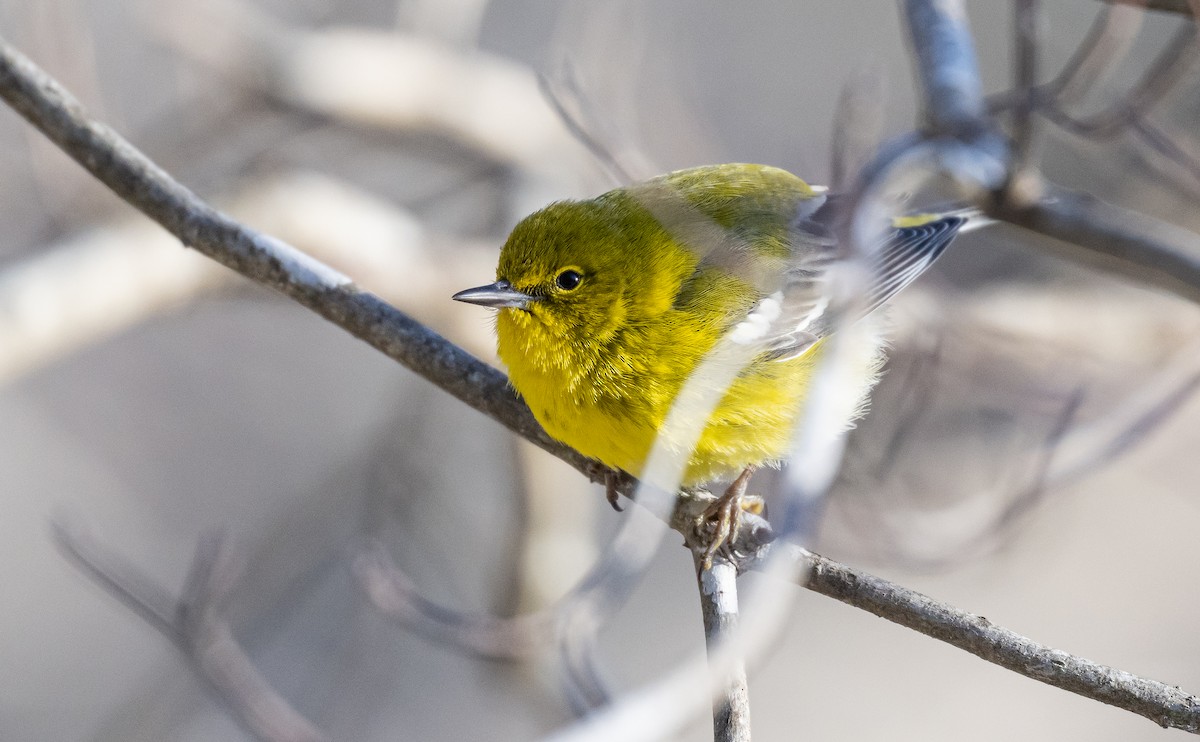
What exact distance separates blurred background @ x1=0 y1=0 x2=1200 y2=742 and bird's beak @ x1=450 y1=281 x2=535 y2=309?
1.22 m

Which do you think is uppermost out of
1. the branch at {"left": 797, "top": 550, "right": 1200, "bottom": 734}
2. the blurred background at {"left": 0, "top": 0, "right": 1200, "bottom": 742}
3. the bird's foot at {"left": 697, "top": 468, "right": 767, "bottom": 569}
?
the branch at {"left": 797, "top": 550, "right": 1200, "bottom": 734}

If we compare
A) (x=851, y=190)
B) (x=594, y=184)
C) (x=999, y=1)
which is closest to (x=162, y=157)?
(x=594, y=184)

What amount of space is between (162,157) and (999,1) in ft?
19.0

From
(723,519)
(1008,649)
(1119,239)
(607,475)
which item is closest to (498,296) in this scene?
(607,475)

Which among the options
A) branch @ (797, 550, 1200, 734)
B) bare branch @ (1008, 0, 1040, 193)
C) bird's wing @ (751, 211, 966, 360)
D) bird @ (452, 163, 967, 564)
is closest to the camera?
branch @ (797, 550, 1200, 734)

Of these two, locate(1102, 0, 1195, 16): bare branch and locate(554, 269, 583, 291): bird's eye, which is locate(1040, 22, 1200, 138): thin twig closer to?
locate(1102, 0, 1195, 16): bare branch

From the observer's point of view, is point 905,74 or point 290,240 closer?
point 290,240

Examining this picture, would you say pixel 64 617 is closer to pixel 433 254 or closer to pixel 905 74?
pixel 433 254

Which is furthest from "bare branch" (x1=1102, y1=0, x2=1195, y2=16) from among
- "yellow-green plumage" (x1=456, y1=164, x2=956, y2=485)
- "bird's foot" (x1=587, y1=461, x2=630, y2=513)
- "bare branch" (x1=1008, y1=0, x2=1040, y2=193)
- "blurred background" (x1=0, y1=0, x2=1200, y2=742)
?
"bird's foot" (x1=587, y1=461, x2=630, y2=513)

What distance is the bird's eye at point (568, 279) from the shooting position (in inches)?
122

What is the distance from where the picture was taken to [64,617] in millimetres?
6273

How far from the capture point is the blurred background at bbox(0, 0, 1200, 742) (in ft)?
16.3

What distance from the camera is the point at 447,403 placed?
6098 millimetres

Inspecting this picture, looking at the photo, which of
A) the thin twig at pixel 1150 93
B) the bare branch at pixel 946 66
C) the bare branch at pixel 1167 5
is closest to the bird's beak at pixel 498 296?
the bare branch at pixel 946 66
